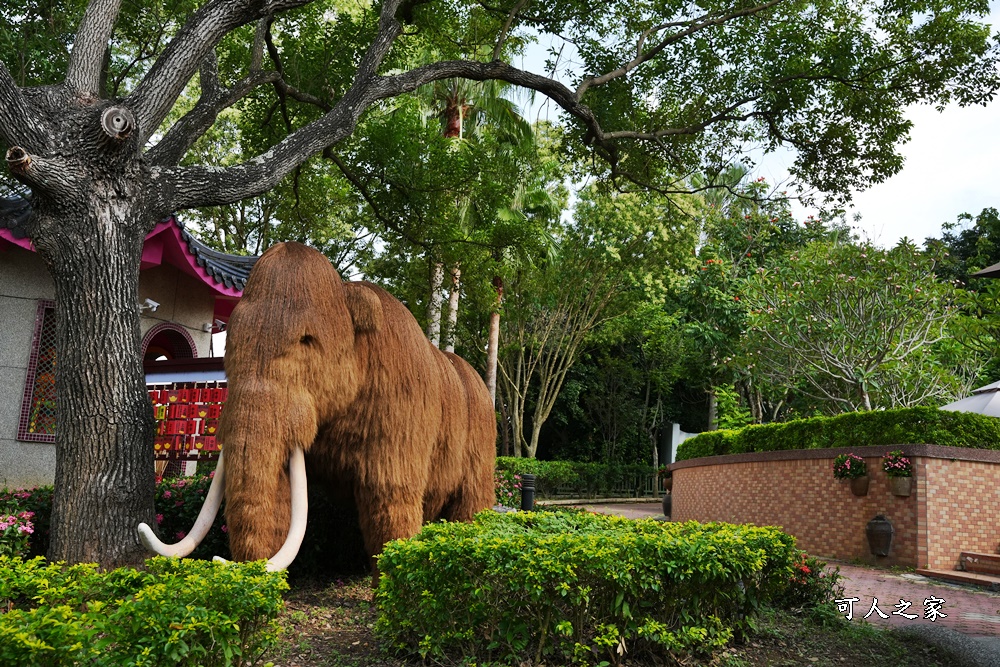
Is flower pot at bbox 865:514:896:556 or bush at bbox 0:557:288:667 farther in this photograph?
flower pot at bbox 865:514:896:556

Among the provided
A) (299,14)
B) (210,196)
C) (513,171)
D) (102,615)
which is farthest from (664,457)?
(102,615)

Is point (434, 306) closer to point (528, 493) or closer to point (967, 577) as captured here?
point (528, 493)

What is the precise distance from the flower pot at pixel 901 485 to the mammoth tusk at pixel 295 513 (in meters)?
9.53

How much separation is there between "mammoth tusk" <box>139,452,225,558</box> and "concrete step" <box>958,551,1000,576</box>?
33.5ft

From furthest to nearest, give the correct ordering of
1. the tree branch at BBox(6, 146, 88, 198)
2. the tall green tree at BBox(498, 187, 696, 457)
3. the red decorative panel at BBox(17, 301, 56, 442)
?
the tall green tree at BBox(498, 187, 696, 457) → the red decorative panel at BBox(17, 301, 56, 442) → the tree branch at BBox(6, 146, 88, 198)

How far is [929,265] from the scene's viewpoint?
15281 millimetres

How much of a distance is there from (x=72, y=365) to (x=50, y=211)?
1.16m

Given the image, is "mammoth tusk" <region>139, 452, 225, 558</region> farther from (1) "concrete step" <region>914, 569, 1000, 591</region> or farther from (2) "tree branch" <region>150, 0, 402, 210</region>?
(1) "concrete step" <region>914, 569, 1000, 591</region>

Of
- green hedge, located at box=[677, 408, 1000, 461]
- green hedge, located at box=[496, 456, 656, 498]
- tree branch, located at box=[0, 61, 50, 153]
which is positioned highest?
tree branch, located at box=[0, 61, 50, 153]

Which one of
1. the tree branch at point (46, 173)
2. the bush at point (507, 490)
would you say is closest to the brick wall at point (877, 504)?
the bush at point (507, 490)

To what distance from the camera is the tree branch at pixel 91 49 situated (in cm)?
667

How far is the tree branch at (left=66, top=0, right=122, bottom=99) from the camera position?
21.9 feet

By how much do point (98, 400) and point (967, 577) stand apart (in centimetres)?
1014

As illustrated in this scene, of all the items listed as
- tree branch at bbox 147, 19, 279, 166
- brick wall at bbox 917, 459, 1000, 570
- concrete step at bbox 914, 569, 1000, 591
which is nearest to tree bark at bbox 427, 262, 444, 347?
tree branch at bbox 147, 19, 279, 166
